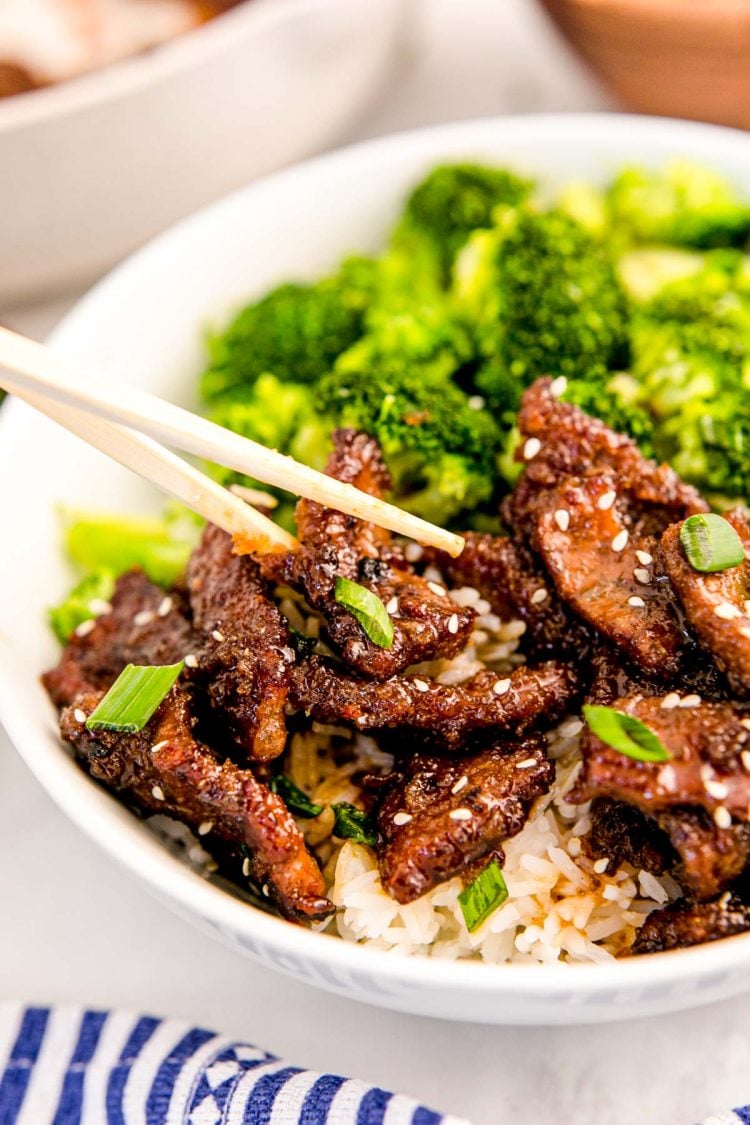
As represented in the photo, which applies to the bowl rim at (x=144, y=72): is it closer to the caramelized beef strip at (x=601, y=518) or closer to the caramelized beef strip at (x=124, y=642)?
the caramelized beef strip at (x=124, y=642)

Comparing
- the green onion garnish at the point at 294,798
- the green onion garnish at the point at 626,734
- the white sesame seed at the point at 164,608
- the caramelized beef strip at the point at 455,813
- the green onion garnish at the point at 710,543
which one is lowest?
the green onion garnish at the point at 294,798

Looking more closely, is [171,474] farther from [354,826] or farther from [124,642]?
[354,826]

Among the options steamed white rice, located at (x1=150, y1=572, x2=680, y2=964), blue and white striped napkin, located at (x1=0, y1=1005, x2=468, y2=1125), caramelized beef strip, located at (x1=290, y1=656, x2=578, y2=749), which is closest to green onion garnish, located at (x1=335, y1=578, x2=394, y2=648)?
caramelized beef strip, located at (x1=290, y1=656, x2=578, y2=749)

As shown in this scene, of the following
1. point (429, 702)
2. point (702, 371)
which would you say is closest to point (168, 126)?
point (702, 371)

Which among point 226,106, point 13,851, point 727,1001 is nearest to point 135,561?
point 13,851

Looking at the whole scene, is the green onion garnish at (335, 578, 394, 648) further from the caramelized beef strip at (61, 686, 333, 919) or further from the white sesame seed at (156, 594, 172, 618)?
the white sesame seed at (156, 594, 172, 618)

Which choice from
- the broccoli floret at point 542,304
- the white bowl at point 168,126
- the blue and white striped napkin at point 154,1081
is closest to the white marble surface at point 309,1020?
the blue and white striped napkin at point 154,1081

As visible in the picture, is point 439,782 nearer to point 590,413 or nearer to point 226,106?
point 590,413
